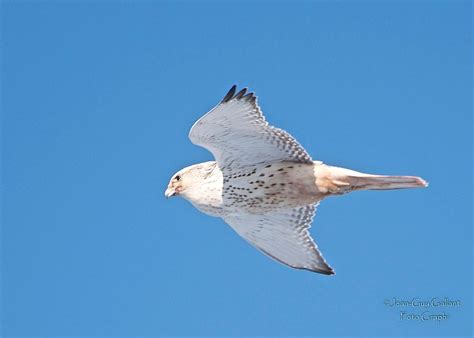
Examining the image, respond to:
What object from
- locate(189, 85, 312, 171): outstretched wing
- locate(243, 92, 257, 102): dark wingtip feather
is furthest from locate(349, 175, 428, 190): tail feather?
locate(243, 92, 257, 102): dark wingtip feather

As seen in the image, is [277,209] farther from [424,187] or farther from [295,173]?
[424,187]

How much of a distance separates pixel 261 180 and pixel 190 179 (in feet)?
2.83

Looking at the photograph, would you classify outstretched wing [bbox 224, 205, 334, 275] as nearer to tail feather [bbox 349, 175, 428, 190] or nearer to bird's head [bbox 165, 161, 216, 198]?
bird's head [bbox 165, 161, 216, 198]

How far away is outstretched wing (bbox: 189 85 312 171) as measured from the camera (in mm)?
8516

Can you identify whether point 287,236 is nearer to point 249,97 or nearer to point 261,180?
point 261,180

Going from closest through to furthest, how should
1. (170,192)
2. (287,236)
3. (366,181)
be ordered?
1. (366,181)
2. (170,192)
3. (287,236)

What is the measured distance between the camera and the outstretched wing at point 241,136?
8516mm

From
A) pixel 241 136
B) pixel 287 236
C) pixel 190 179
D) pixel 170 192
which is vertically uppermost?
pixel 241 136

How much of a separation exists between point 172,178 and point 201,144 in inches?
31.6

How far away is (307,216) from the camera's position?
9867 millimetres

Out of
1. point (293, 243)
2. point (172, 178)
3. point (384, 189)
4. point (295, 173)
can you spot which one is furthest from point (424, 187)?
point (172, 178)

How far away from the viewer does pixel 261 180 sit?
361 inches

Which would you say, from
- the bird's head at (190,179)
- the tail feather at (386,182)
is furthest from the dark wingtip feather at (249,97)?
the tail feather at (386,182)

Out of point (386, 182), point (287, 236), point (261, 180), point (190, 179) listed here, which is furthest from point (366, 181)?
point (190, 179)
